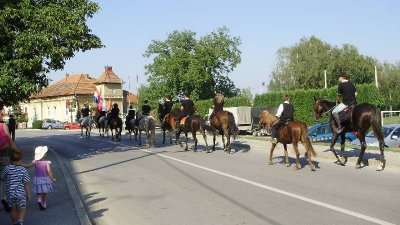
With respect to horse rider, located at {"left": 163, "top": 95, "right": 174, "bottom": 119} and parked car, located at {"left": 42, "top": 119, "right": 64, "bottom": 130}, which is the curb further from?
parked car, located at {"left": 42, "top": 119, "right": 64, "bottom": 130}

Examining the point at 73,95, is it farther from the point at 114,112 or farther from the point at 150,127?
the point at 150,127

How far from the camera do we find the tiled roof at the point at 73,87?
332 feet

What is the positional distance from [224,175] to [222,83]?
5837 centimetres

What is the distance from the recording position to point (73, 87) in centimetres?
10269

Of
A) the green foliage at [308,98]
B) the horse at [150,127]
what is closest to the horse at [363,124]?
the horse at [150,127]

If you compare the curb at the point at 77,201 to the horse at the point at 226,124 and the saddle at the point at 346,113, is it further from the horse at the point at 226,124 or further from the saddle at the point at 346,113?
the saddle at the point at 346,113

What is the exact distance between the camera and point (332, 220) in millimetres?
7938

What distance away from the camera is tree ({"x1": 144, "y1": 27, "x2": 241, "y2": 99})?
66.1m

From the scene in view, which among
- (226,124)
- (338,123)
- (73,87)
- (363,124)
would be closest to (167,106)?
(226,124)

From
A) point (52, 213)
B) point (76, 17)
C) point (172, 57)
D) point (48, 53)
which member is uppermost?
point (172, 57)

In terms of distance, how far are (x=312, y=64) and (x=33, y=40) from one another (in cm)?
7143

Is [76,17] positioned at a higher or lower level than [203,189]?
higher

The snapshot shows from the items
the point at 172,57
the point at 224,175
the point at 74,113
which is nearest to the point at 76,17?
the point at 224,175

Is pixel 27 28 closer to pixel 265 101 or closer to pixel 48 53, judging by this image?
pixel 48 53
